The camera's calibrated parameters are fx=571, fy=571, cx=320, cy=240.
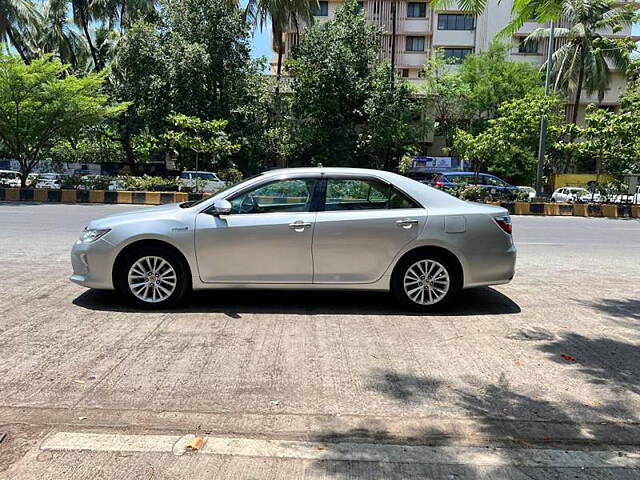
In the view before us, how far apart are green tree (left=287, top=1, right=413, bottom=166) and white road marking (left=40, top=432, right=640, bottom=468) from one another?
27235 mm

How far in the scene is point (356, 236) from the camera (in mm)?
5945

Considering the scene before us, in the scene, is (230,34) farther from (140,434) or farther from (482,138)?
(140,434)

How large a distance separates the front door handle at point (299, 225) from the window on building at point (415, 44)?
145ft

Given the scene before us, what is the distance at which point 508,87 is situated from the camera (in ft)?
124

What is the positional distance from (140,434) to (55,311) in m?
3.06

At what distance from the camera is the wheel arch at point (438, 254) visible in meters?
6.07

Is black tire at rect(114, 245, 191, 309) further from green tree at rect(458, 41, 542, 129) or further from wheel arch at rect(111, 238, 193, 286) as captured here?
green tree at rect(458, 41, 542, 129)

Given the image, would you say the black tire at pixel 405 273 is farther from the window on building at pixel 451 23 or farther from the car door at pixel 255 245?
the window on building at pixel 451 23

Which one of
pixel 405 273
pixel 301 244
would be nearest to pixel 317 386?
pixel 301 244

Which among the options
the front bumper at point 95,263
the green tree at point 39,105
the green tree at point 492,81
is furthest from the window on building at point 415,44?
the front bumper at point 95,263

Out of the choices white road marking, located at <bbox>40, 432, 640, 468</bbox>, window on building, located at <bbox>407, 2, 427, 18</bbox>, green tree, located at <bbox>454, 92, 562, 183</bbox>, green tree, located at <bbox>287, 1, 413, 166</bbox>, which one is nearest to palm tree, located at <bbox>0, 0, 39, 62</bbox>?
green tree, located at <bbox>287, 1, 413, 166</bbox>

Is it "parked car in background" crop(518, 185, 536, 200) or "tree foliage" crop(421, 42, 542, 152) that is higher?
"tree foliage" crop(421, 42, 542, 152)

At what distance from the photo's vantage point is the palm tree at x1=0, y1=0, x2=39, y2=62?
32.9m

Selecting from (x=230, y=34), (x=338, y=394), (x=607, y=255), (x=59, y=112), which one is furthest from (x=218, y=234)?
(x=230, y=34)
